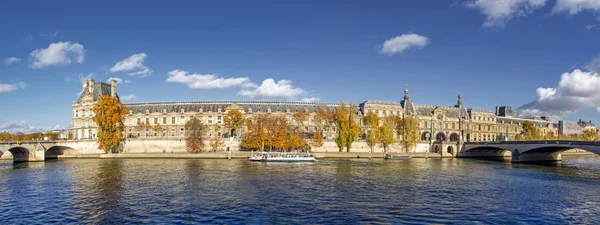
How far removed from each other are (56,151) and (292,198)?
97481mm

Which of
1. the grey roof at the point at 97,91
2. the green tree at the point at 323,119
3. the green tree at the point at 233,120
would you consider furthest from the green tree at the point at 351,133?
the grey roof at the point at 97,91

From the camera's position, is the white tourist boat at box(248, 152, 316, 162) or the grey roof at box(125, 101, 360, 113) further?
the grey roof at box(125, 101, 360, 113)

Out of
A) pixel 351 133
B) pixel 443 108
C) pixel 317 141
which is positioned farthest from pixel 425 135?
pixel 317 141

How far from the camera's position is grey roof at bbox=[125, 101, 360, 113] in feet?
477

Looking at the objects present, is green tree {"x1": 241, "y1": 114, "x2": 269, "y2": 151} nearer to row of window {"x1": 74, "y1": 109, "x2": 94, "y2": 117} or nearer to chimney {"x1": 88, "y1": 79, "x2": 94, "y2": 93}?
row of window {"x1": 74, "y1": 109, "x2": 94, "y2": 117}

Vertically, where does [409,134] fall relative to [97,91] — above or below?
below

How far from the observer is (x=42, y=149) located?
10300cm

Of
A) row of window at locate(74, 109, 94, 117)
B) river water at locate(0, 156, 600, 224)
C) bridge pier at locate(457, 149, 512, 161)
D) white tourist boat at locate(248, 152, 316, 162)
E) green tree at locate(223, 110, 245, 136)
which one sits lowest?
bridge pier at locate(457, 149, 512, 161)

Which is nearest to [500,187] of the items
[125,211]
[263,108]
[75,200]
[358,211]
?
[358,211]

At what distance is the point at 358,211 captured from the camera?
40250mm

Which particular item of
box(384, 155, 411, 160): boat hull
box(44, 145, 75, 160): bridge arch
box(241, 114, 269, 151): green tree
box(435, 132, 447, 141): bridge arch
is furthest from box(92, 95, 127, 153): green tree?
box(435, 132, 447, 141): bridge arch

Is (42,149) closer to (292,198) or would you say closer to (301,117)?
(301,117)

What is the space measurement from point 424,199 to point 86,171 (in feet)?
196

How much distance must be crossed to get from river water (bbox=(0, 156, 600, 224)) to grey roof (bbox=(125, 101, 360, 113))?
76.4 m
